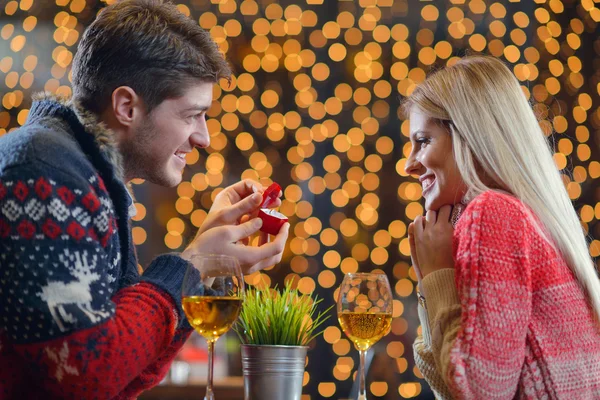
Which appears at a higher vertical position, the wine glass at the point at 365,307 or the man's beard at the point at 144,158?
the man's beard at the point at 144,158

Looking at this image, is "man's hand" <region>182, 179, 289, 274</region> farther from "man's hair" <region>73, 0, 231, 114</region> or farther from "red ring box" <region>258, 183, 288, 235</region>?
"man's hair" <region>73, 0, 231, 114</region>

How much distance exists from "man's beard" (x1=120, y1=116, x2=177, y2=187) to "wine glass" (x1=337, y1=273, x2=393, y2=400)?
458 millimetres

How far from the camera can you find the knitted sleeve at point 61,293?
0.99m

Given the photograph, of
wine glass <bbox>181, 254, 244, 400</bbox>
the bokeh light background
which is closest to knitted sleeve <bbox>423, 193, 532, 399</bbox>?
wine glass <bbox>181, 254, 244, 400</bbox>

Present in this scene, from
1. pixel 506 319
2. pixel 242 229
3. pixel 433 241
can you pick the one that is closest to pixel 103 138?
pixel 242 229

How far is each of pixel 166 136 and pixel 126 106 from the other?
10 centimetres

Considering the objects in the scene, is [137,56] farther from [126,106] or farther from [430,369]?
[430,369]

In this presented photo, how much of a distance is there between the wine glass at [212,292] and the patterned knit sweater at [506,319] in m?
0.35

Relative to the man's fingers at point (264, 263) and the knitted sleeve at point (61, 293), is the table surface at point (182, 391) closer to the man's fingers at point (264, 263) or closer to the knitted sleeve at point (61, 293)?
the man's fingers at point (264, 263)

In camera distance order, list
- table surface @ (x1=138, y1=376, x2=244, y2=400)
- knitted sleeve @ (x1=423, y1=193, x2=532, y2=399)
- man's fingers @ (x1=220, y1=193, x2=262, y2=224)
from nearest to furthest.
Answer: knitted sleeve @ (x1=423, y1=193, x2=532, y2=399) → man's fingers @ (x1=220, y1=193, x2=262, y2=224) → table surface @ (x1=138, y1=376, x2=244, y2=400)

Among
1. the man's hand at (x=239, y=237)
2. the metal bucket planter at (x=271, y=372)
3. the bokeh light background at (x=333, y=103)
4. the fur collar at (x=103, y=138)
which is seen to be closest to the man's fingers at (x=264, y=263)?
the man's hand at (x=239, y=237)

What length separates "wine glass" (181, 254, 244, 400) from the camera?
1.06m

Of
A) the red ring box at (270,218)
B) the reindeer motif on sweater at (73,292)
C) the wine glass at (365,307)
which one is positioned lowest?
the wine glass at (365,307)

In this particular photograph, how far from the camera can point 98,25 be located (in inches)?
52.9
